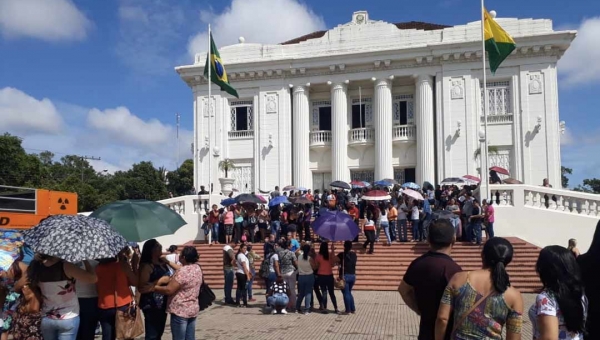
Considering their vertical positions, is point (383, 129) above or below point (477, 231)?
above

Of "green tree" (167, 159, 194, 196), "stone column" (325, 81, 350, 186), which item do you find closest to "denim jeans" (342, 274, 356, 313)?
"stone column" (325, 81, 350, 186)

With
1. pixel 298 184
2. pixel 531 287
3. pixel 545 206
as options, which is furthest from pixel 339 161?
pixel 531 287

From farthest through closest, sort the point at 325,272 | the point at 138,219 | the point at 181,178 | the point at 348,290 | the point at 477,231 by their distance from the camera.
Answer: the point at 181,178 → the point at 477,231 → the point at 325,272 → the point at 348,290 → the point at 138,219

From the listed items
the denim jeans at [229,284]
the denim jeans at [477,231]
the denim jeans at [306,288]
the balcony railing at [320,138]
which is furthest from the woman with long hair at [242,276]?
the balcony railing at [320,138]

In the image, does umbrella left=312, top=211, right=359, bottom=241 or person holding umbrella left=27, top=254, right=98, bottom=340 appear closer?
person holding umbrella left=27, top=254, right=98, bottom=340

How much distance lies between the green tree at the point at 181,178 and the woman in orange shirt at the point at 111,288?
58.3 metres

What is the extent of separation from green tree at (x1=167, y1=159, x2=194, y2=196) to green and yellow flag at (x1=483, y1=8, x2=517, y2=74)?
4812cm

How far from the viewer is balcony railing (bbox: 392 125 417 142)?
3078 cm

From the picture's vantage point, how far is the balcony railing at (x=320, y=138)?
106 feet

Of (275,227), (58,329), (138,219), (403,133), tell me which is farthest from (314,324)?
(403,133)

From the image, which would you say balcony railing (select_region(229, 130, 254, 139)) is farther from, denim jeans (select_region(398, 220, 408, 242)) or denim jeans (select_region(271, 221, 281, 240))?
denim jeans (select_region(398, 220, 408, 242))

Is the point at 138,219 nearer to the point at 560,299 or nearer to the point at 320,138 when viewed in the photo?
the point at 560,299

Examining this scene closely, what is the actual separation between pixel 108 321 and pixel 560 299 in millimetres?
4665

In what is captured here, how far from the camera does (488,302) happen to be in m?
3.51
